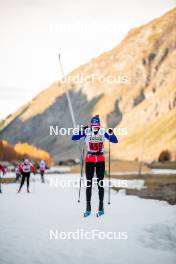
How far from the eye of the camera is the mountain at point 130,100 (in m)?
128

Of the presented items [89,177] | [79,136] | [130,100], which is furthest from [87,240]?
[130,100]

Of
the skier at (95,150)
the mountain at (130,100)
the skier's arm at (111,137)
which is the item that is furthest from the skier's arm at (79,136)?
the mountain at (130,100)

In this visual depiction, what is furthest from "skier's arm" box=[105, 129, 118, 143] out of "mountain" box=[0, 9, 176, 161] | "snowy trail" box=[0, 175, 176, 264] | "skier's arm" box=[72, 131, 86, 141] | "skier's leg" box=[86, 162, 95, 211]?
"mountain" box=[0, 9, 176, 161]

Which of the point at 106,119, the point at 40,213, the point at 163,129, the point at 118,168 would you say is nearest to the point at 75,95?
the point at 106,119

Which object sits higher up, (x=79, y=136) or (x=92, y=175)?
(x=79, y=136)

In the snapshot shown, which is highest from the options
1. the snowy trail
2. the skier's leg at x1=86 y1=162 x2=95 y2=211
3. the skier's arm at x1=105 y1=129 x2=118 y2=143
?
the skier's arm at x1=105 y1=129 x2=118 y2=143

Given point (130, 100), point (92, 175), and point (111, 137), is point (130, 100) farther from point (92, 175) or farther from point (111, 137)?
point (92, 175)

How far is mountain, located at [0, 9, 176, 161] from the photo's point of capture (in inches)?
5044

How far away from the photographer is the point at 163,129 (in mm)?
122688

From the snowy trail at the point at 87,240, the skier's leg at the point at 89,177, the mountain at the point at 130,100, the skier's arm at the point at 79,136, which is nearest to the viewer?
the snowy trail at the point at 87,240

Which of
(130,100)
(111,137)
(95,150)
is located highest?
(130,100)

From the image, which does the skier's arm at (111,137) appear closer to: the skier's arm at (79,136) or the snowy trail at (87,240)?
the skier's arm at (79,136)

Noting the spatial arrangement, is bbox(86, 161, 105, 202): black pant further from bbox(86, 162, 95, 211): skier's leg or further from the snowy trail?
the snowy trail

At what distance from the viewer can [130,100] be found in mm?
156000
